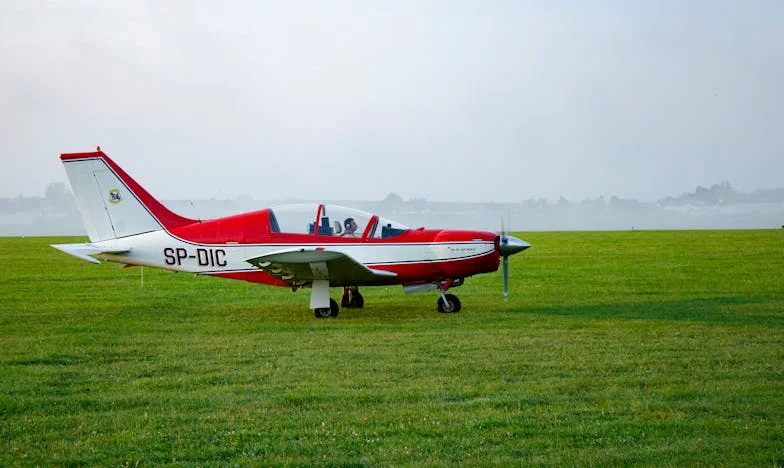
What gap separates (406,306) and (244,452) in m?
10.1

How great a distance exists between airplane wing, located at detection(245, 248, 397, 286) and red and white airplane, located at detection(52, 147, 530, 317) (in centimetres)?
2

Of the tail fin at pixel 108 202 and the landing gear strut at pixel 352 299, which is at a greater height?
the tail fin at pixel 108 202

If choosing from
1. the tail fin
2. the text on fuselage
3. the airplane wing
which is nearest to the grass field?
the airplane wing

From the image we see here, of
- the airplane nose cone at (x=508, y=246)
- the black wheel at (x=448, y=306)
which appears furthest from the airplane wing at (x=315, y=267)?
the airplane nose cone at (x=508, y=246)

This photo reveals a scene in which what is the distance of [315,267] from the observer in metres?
13.8

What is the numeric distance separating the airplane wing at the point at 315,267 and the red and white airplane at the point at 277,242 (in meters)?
0.02

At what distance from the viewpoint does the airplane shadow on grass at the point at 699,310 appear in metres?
13.4

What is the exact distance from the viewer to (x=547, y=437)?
6.40m

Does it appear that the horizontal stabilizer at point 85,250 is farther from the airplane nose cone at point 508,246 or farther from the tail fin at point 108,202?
the airplane nose cone at point 508,246

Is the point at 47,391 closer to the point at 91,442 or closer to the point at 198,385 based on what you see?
the point at 198,385

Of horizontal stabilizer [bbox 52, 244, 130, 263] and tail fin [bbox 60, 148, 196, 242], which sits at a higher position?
tail fin [bbox 60, 148, 196, 242]

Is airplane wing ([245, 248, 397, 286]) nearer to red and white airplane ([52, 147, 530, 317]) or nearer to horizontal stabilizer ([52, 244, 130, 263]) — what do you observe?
red and white airplane ([52, 147, 530, 317])

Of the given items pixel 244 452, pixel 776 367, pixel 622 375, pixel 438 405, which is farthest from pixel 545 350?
pixel 244 452

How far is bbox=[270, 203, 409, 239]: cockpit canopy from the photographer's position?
571 inches
